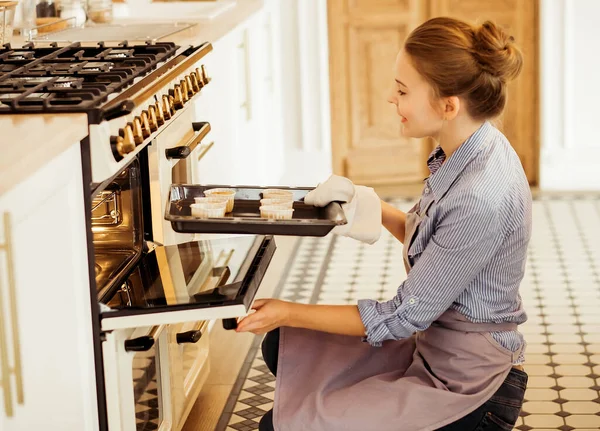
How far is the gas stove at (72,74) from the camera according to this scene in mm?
1826

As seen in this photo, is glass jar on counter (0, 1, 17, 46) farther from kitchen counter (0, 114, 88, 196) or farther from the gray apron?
the gray apron

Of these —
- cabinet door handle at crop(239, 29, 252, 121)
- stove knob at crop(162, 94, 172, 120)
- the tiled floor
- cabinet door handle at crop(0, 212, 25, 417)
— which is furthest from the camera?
cabinet door handle at crop(239, 29, 252, 121)

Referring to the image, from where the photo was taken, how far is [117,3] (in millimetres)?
4262

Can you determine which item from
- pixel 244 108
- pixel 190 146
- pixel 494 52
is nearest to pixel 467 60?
pixel 494 52

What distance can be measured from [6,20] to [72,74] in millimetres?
667

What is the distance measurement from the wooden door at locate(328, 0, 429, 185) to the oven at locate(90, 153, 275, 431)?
2.84 metres

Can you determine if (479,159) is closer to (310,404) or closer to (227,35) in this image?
(310,404)

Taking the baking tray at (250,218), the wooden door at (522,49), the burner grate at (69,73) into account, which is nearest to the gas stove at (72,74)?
the burner grate at (69,73)

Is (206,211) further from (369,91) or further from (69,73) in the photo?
(369,91)

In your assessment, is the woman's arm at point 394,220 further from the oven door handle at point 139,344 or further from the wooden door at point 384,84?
the wooden door at point 384,84

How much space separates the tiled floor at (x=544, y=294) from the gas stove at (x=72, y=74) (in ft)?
3.38

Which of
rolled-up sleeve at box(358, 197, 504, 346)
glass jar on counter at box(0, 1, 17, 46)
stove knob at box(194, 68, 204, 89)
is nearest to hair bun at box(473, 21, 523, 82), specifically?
rolled-up sleeve at box(358, 197, 504, 346)

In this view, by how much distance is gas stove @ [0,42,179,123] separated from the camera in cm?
183

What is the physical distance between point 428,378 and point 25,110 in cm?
95
